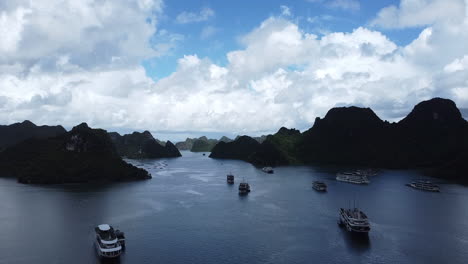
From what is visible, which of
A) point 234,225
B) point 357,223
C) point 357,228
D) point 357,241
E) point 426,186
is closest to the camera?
point 357,241

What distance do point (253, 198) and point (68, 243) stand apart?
276 ft

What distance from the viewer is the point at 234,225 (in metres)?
107

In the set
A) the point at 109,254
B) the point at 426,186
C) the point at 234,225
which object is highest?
the point at 426,186

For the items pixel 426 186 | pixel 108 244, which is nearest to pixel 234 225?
pixel 108 244

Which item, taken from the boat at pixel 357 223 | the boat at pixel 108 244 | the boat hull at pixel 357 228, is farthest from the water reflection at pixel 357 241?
the boat at pixel 108 244

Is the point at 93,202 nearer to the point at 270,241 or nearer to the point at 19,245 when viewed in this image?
the point at 19,245

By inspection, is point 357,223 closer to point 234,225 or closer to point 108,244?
point 234,225

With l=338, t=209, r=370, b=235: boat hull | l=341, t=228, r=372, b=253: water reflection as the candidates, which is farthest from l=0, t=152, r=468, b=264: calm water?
l=338, t=209, r=370, b=235: boat hull

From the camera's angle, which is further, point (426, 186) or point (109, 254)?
point (426, 186)

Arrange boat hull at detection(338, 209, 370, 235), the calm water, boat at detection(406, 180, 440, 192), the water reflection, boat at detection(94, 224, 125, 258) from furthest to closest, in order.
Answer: boat at detection(406, 180, 440, 192) → boat hull at detection(338, 209, 370, 235) → the water reflection → the calm water → boat at detection(94, 224, 125, 258)

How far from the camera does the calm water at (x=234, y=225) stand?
80.9 meters

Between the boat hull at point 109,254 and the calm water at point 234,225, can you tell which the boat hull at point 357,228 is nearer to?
the calm water at point 234,225

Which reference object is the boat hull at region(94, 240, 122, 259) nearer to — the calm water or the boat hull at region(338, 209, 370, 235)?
the calm water

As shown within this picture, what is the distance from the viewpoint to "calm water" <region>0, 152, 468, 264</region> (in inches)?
3184
